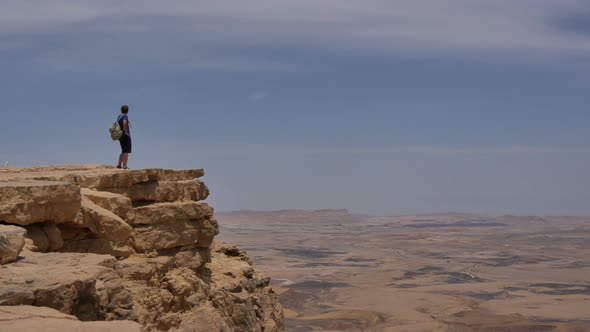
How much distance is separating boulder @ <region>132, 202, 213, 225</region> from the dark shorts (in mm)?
2188

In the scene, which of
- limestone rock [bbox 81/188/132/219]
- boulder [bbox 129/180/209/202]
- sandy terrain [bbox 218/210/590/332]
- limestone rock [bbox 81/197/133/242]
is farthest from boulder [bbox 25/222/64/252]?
sandy terrain [bbox 218/210/590/332]

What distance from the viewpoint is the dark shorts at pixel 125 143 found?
12.8m

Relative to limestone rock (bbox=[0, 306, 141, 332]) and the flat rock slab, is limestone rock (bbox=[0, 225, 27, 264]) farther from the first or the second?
limestone rock (bbox=[0, 306, 141, 332])

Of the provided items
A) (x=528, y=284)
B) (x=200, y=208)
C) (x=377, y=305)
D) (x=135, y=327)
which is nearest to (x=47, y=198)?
(x=135, y=327)

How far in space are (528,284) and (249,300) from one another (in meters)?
59.6

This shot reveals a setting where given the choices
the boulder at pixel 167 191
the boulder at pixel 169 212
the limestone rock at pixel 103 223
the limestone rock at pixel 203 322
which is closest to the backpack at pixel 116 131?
the boulder at pixel 167 191

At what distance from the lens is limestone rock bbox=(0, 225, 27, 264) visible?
6116mm

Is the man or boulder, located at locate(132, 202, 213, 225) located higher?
the man

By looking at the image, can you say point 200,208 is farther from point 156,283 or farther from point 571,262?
point 571,262

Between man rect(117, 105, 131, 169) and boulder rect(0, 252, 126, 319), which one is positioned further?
man rect(117, 105, 131, 169)

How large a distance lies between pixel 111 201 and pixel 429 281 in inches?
2405

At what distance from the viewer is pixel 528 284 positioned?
65438 millimetres

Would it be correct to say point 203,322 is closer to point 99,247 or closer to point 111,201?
A: point 99,247

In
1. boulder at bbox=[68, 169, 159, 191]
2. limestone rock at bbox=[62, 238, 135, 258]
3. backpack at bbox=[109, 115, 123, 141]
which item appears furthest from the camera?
backpack at bbox=[109, 115, 123, 141]
